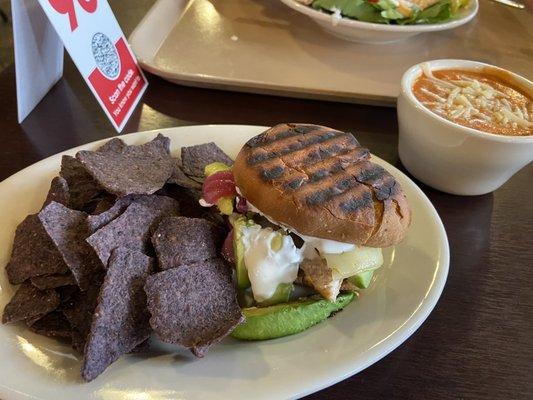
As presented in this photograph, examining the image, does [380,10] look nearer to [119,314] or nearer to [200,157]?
[200,157]

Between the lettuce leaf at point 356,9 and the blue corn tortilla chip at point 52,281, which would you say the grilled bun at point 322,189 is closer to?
the blue corn tortilla chip at point 52,281

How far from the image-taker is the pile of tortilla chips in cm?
99

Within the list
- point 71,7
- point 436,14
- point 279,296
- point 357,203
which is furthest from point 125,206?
point 436,14

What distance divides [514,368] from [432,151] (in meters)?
0.65

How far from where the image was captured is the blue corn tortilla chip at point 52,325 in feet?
3.33

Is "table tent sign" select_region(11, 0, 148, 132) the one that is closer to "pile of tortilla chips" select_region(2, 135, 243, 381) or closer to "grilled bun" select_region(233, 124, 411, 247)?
"pile of tortilla chips" select_region(2, 135, 243, 381)

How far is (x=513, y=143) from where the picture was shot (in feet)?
4.53

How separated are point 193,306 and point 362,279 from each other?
39 centimetres

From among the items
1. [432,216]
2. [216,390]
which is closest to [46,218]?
[216,390]

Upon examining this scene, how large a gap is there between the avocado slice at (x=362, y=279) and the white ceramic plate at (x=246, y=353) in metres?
0.03

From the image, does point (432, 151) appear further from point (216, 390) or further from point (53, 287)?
point (53, 287)

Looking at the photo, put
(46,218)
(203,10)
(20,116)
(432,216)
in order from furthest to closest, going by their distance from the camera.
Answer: (203,10) < (20,116) < (432,216) < (46,218)

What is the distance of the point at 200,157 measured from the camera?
1.38m

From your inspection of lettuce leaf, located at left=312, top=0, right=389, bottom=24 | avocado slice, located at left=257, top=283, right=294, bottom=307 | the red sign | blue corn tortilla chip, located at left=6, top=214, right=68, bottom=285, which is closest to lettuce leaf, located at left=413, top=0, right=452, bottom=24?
lettuce leaf, located at left=312, top=0, right=389, bottom=24
